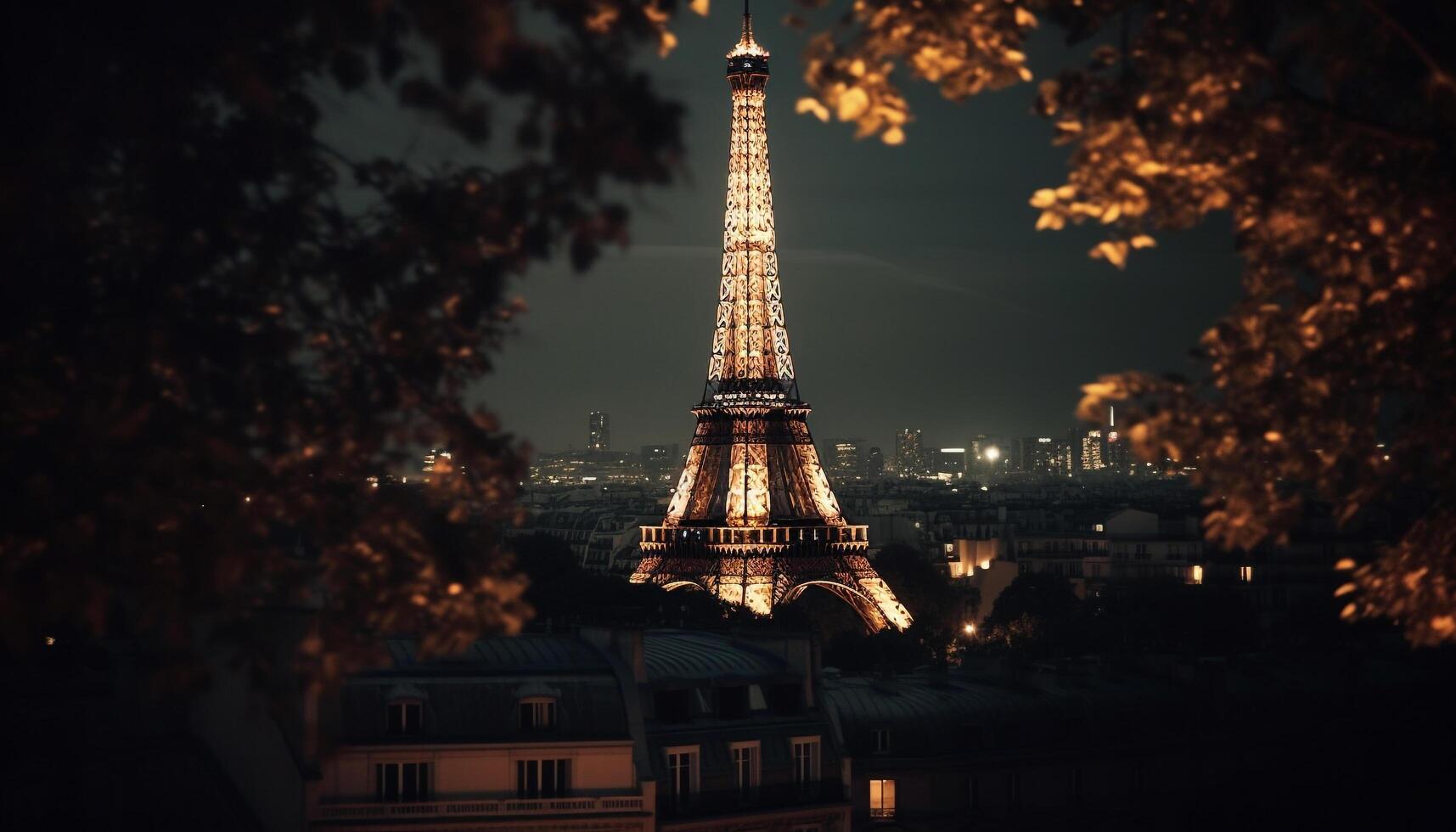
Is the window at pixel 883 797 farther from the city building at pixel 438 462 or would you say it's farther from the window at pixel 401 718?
the city building at pixel 438 462

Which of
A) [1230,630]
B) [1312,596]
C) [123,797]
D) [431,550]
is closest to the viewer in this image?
[431,550]

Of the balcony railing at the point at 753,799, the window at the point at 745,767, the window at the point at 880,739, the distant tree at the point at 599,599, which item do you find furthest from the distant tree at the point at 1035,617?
the window at the point at 745,767

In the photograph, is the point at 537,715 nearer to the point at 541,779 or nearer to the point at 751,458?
the point at 541,779

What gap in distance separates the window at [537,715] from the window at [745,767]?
4379 millimetres

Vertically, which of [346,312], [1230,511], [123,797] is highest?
[346,312]

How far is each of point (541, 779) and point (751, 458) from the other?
243ft

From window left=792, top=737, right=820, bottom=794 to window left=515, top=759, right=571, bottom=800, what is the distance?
224 inches

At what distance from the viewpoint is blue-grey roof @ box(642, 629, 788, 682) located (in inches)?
1674

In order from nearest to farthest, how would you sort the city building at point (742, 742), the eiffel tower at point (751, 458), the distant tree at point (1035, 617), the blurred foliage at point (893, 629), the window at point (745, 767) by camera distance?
the city building at point (742, 742) → the window at point (745, 767) → the blurred foliage at point (893, 629) → the distant tree at point (1035, 617) → the eiffel tower at point (751, 458)

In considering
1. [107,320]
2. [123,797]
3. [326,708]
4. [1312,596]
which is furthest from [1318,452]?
[1312,596]

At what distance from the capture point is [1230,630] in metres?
101

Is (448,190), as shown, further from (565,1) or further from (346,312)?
(565,1)

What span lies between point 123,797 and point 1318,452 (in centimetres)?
2858

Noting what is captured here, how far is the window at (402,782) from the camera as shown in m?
37.2
